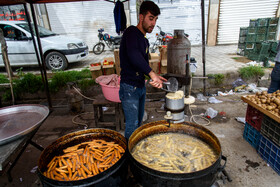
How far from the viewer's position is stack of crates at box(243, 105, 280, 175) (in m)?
3.13

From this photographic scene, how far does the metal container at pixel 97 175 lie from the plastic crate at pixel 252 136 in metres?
2.96

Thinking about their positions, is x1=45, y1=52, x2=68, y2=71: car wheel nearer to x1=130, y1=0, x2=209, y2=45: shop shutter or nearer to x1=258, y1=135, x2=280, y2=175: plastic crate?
x1=130, y1=0, x2=209, y2=45: shop shutter

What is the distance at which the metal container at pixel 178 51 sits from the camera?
495 cm

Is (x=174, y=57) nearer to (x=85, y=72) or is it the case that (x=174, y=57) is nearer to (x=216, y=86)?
(x=216, y=86)

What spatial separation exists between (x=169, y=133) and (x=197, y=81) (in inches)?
172

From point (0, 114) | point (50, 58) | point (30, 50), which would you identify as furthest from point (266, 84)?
point (30, 50)

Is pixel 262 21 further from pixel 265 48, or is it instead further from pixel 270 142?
pixel 270 142

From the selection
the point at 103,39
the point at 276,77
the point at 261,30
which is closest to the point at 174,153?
the point at 276,77

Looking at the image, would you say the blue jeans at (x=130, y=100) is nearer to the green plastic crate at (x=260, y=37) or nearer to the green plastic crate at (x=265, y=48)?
the green plastic crate at (x=265, y=48)

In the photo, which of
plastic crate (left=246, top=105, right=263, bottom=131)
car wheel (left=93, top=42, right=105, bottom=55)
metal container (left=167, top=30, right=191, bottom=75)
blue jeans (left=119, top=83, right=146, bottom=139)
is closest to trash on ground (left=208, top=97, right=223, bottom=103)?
metal container (left=167, top=30, right=191, bottom=75)

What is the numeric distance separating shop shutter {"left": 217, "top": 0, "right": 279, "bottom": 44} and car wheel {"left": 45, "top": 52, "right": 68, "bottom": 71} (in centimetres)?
1264

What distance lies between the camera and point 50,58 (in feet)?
27.7

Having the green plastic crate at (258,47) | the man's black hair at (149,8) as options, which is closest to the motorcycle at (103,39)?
the green plastic crate at (258,47)

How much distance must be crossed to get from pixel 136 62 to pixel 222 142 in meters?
Result: 3.00
